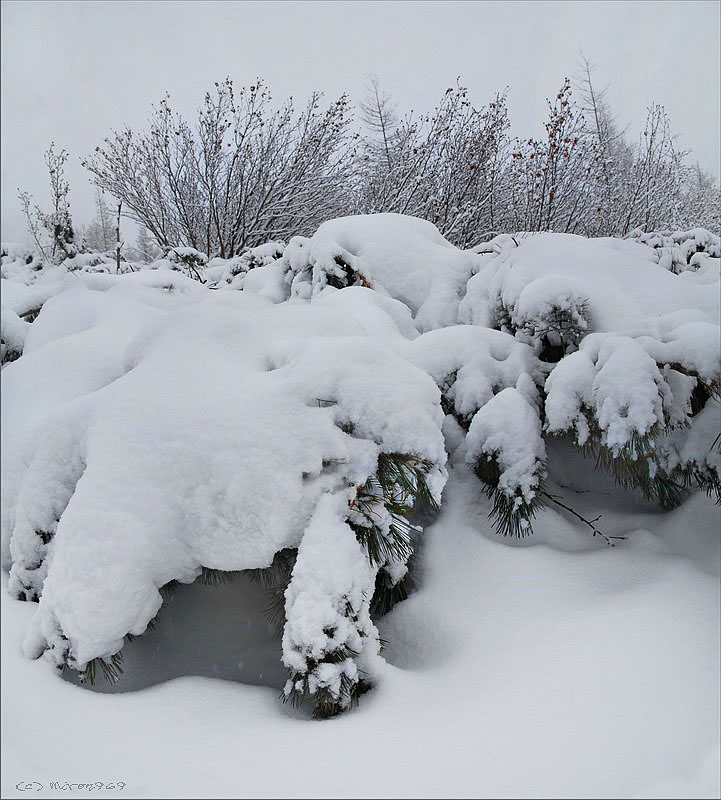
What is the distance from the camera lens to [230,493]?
125 centimetres

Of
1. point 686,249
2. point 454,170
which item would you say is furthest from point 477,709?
point 454,170

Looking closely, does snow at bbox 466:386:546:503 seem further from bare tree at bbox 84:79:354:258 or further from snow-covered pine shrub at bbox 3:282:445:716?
bare tree at bbox 84:79:354:258

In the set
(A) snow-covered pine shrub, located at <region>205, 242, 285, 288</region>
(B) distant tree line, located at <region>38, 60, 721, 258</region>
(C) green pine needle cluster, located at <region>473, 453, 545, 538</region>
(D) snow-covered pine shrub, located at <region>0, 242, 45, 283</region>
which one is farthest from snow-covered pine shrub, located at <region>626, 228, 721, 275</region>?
(B) distant tree line, located at <region>38, 60, 721, 258</region>

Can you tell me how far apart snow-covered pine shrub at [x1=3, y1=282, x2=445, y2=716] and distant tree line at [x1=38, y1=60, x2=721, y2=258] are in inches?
216

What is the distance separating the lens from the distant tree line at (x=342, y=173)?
680 cm

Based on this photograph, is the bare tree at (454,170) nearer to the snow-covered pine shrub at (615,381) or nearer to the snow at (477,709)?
the snow-covered pine shrub at (615,381)

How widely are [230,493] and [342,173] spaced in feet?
26.1

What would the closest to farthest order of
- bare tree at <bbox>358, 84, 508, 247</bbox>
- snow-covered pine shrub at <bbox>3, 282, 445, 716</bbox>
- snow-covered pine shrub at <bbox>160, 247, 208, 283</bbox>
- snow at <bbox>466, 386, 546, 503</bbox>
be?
snow-covered pine shrub at <bbox>3, 282, 445, 716</bbox>, snow at <bbox>466, 386, 546, 503</bbox>, snow-covered pine shrub at <bbox>160, 247, 208, 283</bbox>, bare tree at <bbox>358, 84, 508, 247</bbox>

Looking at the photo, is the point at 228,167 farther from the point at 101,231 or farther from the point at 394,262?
the point at 101,231

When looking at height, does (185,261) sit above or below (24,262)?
below

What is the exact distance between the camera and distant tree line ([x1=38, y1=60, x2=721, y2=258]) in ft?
22.3

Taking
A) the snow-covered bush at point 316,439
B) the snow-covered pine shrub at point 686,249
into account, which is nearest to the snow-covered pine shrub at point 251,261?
the snow-covered bush at point 316,439

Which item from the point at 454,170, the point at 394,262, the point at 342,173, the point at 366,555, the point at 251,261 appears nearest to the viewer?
the point at 366,555

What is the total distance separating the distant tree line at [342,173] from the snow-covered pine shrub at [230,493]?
5476mm
